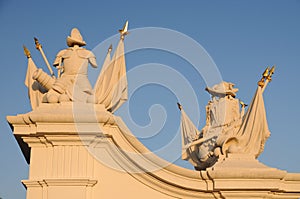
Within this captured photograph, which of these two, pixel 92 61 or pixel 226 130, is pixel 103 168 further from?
pixel 226 130

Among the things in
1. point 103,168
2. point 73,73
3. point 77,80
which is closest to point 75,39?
point 73,73

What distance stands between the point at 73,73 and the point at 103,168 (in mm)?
1919

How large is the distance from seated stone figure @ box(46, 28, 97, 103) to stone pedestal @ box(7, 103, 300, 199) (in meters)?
0.18

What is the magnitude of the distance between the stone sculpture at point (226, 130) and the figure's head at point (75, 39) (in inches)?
108

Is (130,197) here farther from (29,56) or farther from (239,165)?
(29,56)

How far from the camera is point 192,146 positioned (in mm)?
9266

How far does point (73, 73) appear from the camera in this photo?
8.53 meters

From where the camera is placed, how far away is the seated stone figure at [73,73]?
8023 millimetres

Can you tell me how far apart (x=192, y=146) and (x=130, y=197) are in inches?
80.3

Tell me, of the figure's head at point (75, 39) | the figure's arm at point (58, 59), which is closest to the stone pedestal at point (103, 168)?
the figure's arm at point (58, 59)

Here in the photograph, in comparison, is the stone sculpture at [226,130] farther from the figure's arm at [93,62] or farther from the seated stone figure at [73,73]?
the seated stone figure at [73,73]

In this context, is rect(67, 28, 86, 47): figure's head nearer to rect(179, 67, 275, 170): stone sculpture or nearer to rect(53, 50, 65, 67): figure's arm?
rect(53, 50, 65, 67): figure's arm

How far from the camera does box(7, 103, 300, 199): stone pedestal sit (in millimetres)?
7621

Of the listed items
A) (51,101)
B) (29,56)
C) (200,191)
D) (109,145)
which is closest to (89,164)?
(109,145)
